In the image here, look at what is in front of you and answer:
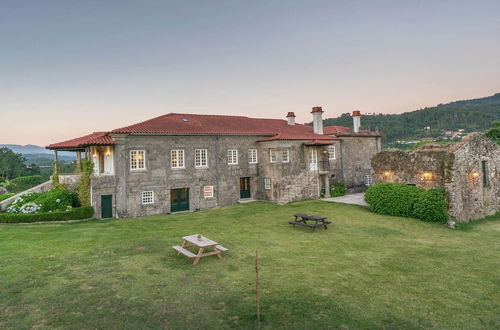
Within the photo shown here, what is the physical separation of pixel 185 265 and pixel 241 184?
17320 millimetres

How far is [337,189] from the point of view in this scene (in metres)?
29.1

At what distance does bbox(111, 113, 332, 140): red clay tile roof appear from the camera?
2302cm

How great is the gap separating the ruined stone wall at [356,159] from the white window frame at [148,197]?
20.4 meters

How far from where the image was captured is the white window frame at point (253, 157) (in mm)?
27297

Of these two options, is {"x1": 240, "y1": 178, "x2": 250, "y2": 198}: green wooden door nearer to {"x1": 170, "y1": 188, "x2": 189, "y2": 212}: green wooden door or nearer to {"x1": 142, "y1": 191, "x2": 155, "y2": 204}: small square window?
{"x1": 170, "y1": 188, "x2": 189, "y2": 212}: green wooden door

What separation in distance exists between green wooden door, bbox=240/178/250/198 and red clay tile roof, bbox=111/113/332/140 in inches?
185

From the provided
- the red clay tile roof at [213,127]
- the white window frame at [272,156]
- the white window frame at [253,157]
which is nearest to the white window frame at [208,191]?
the white window frame at [253,157]

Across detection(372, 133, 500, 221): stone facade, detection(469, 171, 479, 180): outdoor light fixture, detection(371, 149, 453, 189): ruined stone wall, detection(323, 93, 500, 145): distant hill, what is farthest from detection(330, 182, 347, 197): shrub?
detection(323, 93, 500, 145): distant hill

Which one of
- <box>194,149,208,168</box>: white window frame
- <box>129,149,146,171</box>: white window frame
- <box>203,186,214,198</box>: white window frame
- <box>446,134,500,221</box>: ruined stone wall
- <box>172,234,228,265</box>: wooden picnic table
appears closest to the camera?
<box>172,234,228,265</box>: wooden picnic table

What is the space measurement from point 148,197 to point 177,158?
402 cm

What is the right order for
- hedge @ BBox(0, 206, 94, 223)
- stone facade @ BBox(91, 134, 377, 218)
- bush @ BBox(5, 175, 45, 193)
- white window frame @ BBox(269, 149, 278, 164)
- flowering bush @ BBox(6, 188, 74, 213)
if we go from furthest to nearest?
bush @ BBox(5, 175, 45, 193)
white window frame @ BBox(269, 149, 278, 164)
stone facade @ BBox(91, 134, 377, 218)
flowering bush @ BBox(6, 188, 74, 213)
hedge @ BBox(0, 206, 94, 223)

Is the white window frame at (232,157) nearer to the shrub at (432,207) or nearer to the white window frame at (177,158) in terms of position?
the white window frame at (177,158)

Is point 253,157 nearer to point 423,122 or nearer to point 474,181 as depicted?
point 474,181

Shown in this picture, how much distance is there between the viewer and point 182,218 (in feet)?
67.3
